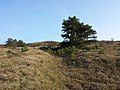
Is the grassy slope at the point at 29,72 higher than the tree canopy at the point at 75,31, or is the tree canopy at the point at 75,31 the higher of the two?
the tree canopy at the point at 75,31

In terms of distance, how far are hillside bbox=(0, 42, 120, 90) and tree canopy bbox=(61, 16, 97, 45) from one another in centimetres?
1106

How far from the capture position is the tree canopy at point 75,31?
171 feet

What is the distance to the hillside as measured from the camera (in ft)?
94.1

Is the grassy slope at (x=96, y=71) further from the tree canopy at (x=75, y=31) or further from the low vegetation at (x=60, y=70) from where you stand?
the tree canopy at (x=75, y=31)

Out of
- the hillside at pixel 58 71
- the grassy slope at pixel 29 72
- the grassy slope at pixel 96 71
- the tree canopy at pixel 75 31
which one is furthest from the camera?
the tree canopy at pixel 75 31

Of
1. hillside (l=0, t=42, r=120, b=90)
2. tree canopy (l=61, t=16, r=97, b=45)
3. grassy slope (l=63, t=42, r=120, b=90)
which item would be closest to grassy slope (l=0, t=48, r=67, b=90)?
hillside (l=0, t=42, r=120, b=90)

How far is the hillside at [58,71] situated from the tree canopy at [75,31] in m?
11.1

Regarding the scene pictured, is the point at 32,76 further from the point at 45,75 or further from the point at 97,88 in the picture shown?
the point at 97,88

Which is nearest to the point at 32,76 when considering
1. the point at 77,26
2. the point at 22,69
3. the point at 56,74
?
the point at 22,69

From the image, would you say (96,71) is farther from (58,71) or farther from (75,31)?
(75,31)

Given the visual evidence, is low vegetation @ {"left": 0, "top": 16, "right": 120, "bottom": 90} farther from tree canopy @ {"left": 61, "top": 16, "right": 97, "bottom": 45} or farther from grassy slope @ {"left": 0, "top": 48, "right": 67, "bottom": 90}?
tree canopy @ {"left": 61, "top": 16, "right": 97, "bottom": 45}

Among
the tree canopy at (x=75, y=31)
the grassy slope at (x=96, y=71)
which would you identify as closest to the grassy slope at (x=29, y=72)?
the grassy slope at (x=96, y=71)

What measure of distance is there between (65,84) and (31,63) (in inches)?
202

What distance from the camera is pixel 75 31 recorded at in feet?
174
